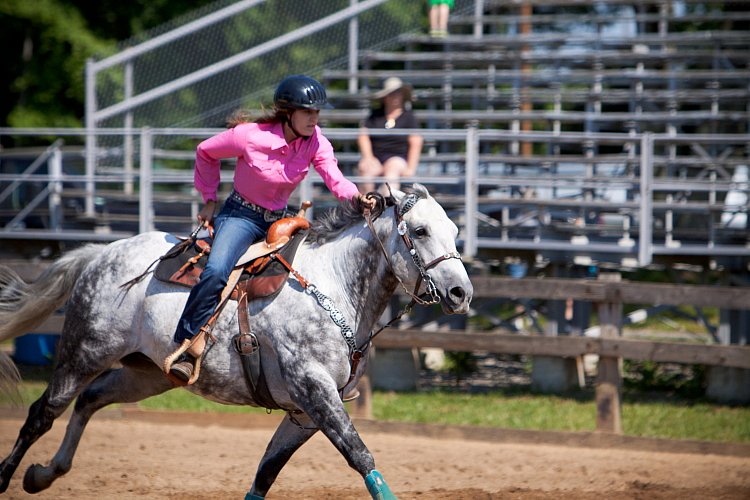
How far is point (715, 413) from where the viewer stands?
1030 cm

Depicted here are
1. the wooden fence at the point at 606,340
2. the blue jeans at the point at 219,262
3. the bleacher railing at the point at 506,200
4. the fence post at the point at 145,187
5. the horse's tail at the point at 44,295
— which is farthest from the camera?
the fence post at the point at 145,187

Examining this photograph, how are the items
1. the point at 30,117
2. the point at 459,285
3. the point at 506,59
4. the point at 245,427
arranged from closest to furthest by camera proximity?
1. the point at 459,285
2. the point at 245,427
3. the point at 506,59
4. the point at 30,117

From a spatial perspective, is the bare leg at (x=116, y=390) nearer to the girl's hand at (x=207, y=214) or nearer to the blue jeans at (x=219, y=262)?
the blue jeans at (x=219, y=262)

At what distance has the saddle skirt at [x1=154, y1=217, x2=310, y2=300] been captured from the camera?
5938 millimetres

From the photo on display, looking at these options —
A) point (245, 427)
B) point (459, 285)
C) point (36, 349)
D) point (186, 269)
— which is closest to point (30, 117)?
point (36, 349)

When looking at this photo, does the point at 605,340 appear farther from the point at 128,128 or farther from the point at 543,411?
the point at 128,128

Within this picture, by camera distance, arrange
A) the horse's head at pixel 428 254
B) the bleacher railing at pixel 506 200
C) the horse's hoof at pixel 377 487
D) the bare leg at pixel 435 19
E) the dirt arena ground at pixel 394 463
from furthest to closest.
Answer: the bare leg at pixel 435 19 → the bleacher railing at pixel 506 200 → the dirt arena ground at pixel 394 463 → the horse's head at pixel 428 254 → the horse's hoof at pixel 377 487

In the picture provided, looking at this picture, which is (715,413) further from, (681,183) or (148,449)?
(148,449)

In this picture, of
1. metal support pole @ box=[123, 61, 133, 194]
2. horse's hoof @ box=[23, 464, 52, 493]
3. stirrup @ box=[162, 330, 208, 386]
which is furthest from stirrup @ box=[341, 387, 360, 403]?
metal support pole @ box=[123, 61, 133, 194]

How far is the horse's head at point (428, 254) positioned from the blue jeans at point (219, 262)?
3.12 ft

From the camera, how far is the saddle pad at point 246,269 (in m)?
5.92

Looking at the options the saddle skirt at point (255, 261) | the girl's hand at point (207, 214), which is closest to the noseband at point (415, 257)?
the saddle skirt at point (255, 261)

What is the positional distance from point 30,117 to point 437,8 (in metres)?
8.93

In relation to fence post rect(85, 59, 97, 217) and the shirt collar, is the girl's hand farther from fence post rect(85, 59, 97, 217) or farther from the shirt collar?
fence post rect(85, 59, 97, 217)
